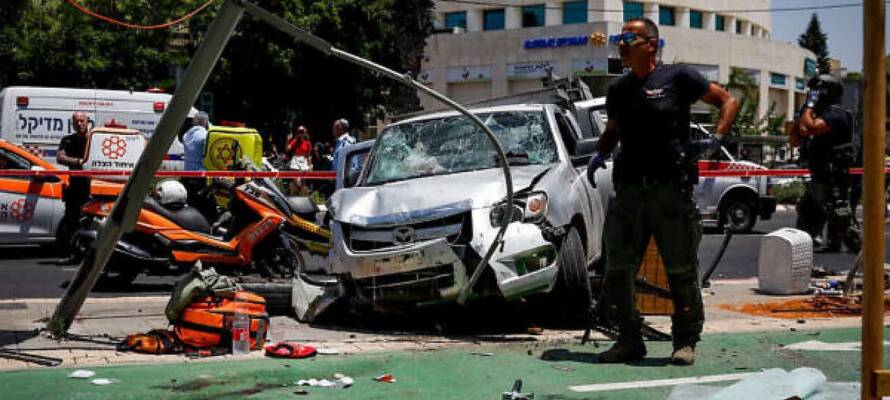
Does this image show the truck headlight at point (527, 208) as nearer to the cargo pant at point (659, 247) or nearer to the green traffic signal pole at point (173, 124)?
the green traffic signal pole at point (173, 124)

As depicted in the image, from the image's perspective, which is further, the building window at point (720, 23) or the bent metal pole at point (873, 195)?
the building window at point (720, 23)

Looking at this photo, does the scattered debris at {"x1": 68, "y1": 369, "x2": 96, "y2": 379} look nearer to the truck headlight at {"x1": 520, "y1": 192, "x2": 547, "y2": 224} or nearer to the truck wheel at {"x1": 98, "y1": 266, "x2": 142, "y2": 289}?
the truck headlight at {"x1": 520, "y1": 192, "x2": 547, "y2": 224}

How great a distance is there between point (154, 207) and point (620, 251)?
555 cm

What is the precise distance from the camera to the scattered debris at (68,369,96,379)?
6168 mm

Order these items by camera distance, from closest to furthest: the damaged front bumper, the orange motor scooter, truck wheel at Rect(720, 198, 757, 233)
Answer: the damaged front bumper < the orange motor scooter < truck wheel at Rect(720, 198, 757, 233)

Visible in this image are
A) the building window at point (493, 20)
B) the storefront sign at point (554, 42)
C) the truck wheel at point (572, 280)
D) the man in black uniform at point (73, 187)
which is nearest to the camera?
the truck wheel at point (572, 280)

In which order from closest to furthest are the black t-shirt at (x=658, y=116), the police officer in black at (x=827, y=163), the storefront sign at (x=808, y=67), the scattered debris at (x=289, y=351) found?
the black t-shirt at (x=658, y=116) < the scattered debris at (x=289, y=351) < the police officer in black at (x=827, y=163) < the storefront sign at (x=808, y=67)

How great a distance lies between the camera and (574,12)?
57.1 m

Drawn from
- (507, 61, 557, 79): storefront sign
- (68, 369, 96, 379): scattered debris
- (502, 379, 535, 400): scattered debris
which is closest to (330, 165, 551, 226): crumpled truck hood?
(502, 379, 535, 400): scattered debris

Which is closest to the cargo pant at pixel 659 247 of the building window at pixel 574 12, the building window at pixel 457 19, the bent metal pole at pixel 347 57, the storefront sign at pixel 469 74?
the bent metal pole at pixel 347 57

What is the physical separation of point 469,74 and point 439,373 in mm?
51892

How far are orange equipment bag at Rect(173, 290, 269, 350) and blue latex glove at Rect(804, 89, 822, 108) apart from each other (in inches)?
254

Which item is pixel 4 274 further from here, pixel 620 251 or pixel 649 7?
pixel 649 7

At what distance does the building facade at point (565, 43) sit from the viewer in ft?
179
